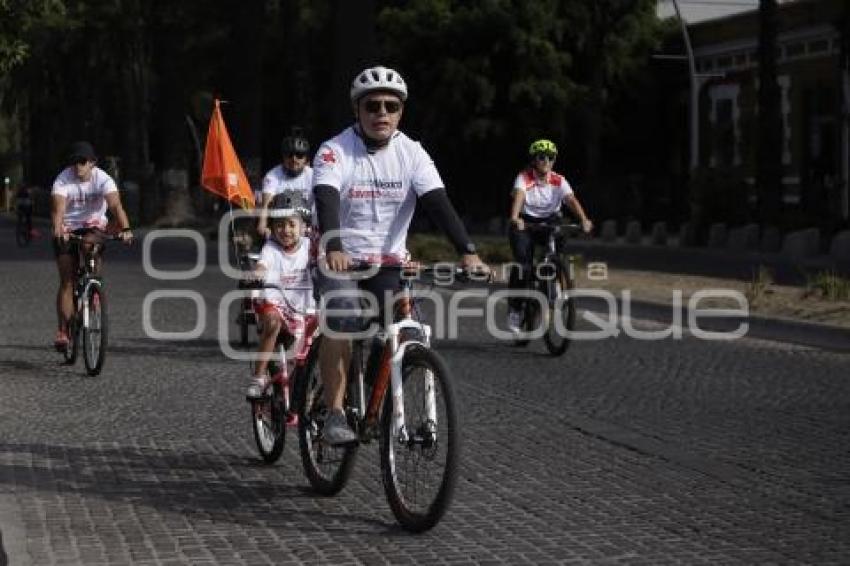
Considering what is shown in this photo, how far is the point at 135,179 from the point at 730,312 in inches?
1659

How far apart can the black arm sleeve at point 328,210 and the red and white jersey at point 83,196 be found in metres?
5.93

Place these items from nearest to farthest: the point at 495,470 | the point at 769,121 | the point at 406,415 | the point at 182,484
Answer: the point at 406,415, the point at 182,484, the point at 495,470, the point at 769,121

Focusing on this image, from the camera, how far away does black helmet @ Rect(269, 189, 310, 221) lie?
876cm

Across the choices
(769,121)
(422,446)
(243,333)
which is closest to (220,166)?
(243,333)

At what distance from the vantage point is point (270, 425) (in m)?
8.12

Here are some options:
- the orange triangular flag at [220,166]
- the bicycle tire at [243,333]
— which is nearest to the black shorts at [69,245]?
the orange triangular flag at [220,166]

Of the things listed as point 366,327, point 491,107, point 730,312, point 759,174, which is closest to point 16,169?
point 491,107

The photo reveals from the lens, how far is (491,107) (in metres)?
44.9

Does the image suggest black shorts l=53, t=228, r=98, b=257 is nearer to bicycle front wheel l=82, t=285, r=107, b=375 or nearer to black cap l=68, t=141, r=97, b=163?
bicycle front wheel l=82, t=285, r=107, b=375

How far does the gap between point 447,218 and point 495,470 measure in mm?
1679

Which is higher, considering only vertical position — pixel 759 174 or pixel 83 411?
pixel 759 174

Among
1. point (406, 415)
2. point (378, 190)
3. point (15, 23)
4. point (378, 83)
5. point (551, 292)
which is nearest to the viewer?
point (406, 415)

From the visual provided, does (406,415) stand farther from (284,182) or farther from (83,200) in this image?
(83,200)

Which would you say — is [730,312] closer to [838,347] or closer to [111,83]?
[838,347]
